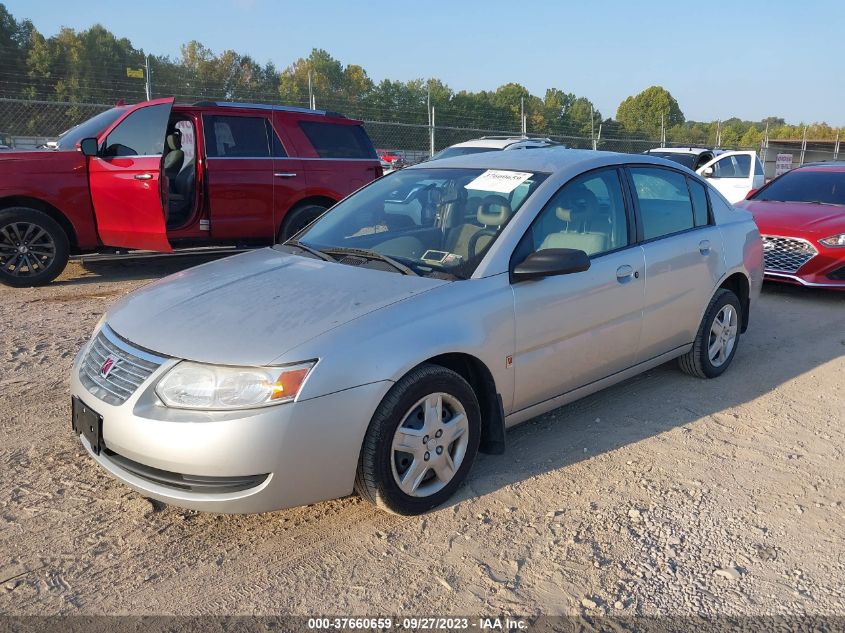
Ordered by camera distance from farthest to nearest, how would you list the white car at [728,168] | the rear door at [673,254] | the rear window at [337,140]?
1. the white car at [728,168]
2. the rear window at [337,140]
3. the rear door at [673,254]

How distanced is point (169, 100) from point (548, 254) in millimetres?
5509

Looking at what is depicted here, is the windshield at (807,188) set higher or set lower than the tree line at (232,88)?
lower

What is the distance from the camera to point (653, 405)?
4.57 meters

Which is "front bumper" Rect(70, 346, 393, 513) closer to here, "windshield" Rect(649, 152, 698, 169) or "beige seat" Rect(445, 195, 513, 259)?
"beige seat" Rect(445, 195, 513, 259)

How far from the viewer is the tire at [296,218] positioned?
845cm

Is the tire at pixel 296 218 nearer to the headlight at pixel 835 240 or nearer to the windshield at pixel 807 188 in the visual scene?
the headlight at pixel 835 240

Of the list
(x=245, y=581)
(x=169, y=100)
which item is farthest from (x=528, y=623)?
(x=169, y=100)

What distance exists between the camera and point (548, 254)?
349cm

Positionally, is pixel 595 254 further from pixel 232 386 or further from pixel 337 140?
pixel 337 140

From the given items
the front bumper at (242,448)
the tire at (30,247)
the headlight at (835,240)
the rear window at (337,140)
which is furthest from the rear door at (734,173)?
the front bumper at (242,448)

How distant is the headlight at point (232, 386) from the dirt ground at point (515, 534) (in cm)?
65

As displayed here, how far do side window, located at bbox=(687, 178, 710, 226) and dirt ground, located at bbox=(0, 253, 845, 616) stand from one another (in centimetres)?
133

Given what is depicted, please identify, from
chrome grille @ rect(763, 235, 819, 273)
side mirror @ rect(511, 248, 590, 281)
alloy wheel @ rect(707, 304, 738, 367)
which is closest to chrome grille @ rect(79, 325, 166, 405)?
side mirror @ rect(511, 248, 590, 281)

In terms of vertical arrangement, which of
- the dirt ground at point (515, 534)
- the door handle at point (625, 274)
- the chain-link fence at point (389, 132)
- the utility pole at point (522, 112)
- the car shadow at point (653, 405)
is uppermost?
the utility pole at point (522, 112)
